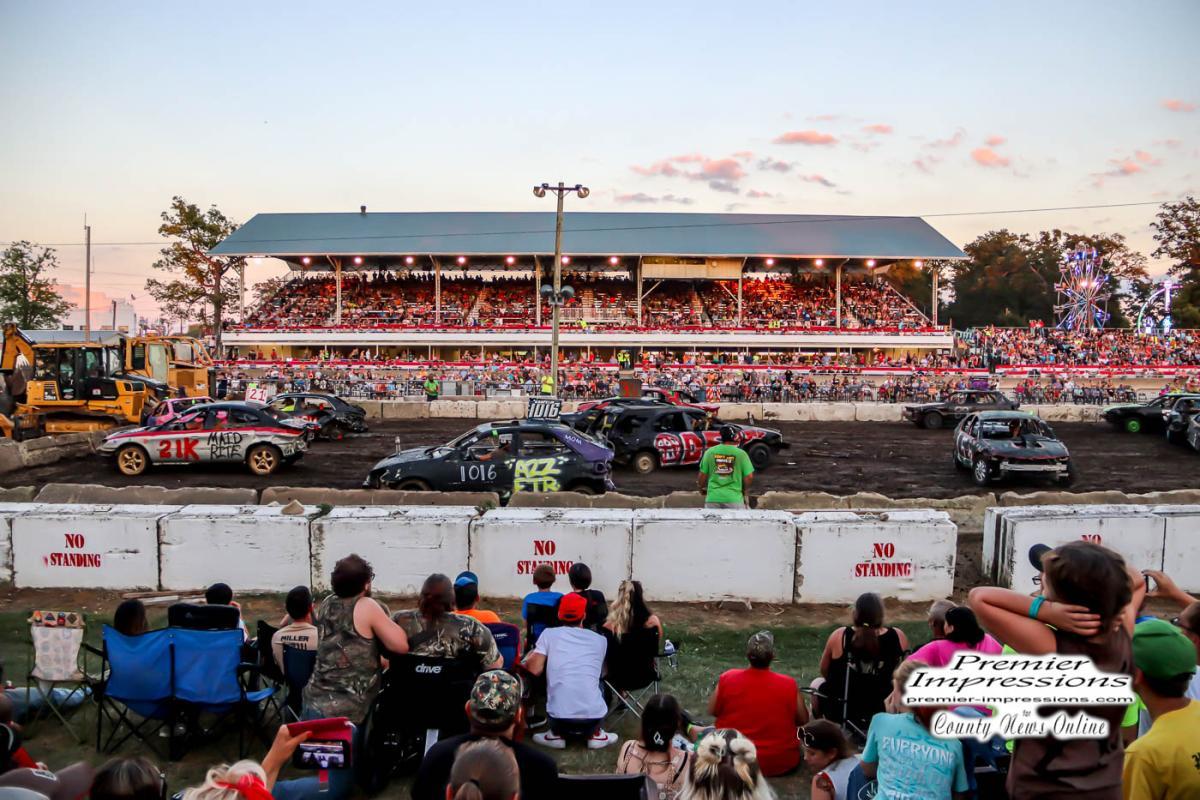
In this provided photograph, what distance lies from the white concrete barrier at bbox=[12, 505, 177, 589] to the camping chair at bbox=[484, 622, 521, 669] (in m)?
5.61

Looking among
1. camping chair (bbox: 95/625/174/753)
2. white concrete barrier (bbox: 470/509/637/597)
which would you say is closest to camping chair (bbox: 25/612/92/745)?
camping chair (bbox: 95/625/174/753)

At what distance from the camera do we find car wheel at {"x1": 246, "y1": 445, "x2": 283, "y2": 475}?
59.9ft

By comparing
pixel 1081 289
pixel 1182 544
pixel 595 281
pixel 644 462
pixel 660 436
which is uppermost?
pixel 1081 289

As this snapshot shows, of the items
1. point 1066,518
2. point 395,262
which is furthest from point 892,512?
point 395,262

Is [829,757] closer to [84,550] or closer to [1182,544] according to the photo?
[1182,544]

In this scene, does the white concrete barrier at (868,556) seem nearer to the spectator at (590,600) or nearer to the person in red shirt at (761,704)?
the spectator at (590,600)

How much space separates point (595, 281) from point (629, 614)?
50138 mm

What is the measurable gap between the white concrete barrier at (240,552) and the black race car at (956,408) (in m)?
24.4

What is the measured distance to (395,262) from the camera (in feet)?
173

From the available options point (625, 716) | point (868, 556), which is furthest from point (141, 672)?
point (868, 556)

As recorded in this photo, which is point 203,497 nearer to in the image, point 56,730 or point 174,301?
point 56,730

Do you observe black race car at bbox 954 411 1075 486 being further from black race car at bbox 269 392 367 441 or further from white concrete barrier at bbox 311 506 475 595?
black race car at bbox 269 392 367 441

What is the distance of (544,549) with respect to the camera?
891cm

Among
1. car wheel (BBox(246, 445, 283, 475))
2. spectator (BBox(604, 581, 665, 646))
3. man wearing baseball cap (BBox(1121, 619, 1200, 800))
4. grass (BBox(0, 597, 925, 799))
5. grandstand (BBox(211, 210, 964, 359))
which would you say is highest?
grandstand (BBox(211, 210, 964, 359))
